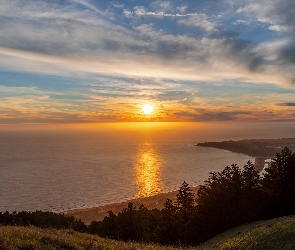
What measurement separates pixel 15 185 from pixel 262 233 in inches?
3353

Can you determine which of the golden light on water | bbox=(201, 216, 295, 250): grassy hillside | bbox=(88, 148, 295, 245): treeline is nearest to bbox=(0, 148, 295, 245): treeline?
bbox=(88, 148, 295, 245): treeline

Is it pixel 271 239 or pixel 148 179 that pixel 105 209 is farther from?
pixel 271 239

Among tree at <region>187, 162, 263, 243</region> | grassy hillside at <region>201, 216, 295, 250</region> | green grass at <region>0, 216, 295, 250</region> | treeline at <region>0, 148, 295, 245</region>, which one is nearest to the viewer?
green grass at <region>0, 216, 295, 250</region>

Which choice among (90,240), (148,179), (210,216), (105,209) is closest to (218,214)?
(210,216)

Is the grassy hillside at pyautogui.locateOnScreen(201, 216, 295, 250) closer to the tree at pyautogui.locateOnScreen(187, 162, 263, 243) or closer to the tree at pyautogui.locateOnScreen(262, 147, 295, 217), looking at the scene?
the tree at pyautogui.locateOnScreen(187, 162, 263, 243)

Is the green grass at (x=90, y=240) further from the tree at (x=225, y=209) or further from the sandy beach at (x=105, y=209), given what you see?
the sandy beach at (x=105, y=209)

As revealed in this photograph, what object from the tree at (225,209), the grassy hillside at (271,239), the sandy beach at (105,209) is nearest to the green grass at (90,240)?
the grassy hillside at (271,239)

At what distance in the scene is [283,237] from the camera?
20312 millimetres

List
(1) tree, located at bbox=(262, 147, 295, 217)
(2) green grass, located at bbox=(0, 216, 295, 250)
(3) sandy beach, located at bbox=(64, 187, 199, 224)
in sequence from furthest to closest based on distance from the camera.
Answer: (3) sandy beach, located at bbox=(64, 187, 199, 224), (1) tree, located at bbox=(262, 147, 295, 217), (2) green grass, located at bbox=(0, 216, 295, 250)

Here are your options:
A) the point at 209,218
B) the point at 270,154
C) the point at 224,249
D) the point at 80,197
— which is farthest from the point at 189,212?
the point at 270,154

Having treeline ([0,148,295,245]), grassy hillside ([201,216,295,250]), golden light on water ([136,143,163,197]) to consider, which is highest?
grassy hillside ([201,216,295,250])

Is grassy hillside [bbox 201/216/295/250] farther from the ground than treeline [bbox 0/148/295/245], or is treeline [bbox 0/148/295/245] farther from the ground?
grassy hillside [bbox 201/216/295/250]

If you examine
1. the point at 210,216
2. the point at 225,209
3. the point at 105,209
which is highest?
the point at 225,209

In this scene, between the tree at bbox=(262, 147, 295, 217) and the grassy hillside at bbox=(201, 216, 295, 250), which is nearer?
the grassy hillside at bbox=(201, 216, 295, 250)
